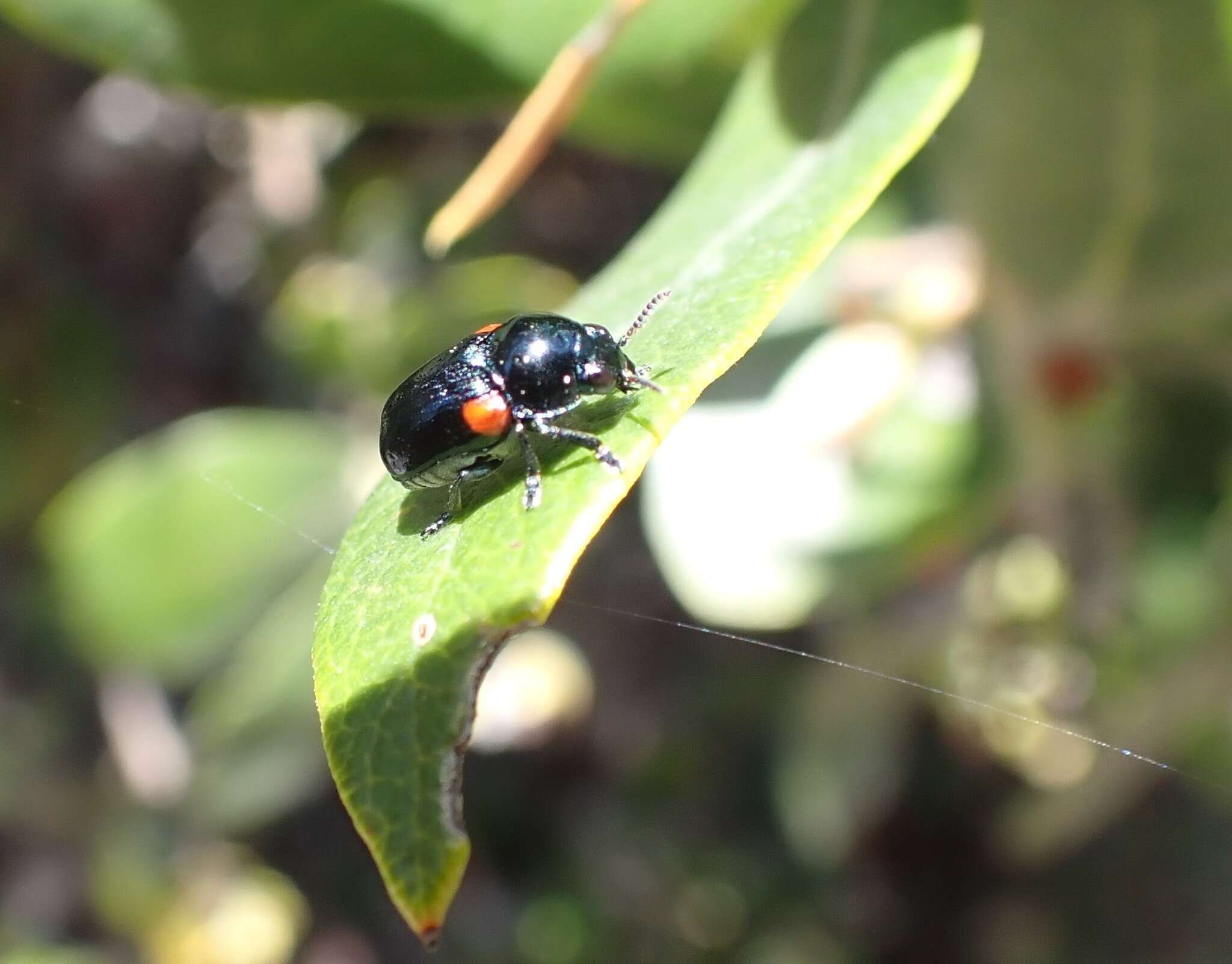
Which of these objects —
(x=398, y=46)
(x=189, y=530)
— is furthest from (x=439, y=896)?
(x=189, y=530)

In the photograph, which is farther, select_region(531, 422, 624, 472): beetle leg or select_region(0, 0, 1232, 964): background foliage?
select_region(0, 0, 1232, 964): background foliage

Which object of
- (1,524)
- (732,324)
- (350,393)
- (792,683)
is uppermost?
(732,324)

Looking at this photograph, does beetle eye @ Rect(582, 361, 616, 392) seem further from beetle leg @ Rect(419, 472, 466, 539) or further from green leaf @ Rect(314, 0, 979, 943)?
beetle leg @ Rect(419, 472, 466, 539)

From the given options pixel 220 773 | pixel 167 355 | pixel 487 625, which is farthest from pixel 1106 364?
pixel 167 355

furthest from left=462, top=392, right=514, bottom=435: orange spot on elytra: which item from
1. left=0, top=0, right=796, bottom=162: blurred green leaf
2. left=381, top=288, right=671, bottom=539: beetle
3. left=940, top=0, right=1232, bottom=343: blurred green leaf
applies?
left=940, top=0, right=1232, bottom=343: blurred green leaf

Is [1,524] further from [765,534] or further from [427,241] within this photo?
[765,534]

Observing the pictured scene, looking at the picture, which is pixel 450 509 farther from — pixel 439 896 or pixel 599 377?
pixel 439 896
